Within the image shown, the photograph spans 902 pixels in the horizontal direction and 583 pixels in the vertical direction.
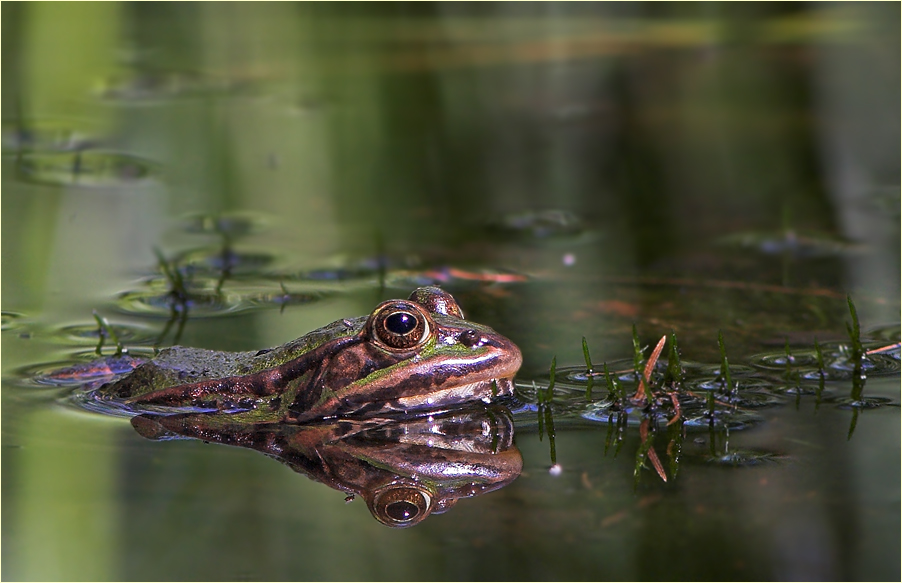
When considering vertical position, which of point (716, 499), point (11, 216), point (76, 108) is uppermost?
point (76, 108)

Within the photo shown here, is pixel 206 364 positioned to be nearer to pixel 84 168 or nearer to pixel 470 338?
pixel 470 338

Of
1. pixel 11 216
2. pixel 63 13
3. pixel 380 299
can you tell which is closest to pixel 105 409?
pixel 380 299

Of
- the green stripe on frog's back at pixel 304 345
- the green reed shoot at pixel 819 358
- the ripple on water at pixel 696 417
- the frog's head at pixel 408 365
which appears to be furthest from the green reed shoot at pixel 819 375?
the green stripe on frog's back at pixel 304 345

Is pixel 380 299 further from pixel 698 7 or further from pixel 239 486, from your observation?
pixel 698 7

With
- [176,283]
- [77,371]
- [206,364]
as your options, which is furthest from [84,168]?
[206,364]

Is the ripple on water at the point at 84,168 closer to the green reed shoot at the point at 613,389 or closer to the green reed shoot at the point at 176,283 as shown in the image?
the green reed shoot at the point at 176,283

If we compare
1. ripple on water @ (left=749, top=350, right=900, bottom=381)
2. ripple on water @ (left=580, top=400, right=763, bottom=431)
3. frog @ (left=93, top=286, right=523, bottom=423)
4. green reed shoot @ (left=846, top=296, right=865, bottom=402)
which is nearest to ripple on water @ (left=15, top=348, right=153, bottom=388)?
frog @ (left=93, top=286, right=523, bottom=423)

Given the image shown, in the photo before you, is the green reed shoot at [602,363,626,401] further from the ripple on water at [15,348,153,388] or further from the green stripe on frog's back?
the ripple on water at [15,348,153,388]

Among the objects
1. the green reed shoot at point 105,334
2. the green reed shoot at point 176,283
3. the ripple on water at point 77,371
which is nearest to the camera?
the ripple on water at point 77,371
